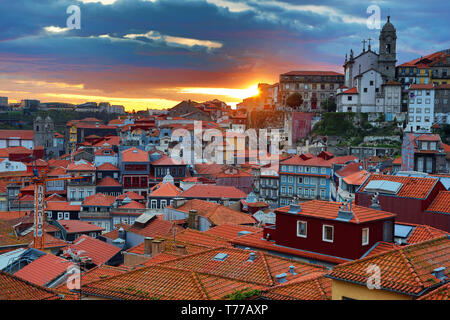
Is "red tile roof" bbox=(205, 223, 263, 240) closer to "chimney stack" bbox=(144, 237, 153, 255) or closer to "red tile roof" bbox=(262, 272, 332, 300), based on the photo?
"chimney stack" bbox=(144, 237, 153, 255)

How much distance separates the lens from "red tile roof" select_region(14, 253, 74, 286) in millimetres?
19578

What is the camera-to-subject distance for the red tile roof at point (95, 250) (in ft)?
86.8

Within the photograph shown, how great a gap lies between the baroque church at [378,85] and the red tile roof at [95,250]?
68.0 m

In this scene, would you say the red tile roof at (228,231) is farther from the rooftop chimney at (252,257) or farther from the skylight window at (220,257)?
the rooftop chimney at (252,257)

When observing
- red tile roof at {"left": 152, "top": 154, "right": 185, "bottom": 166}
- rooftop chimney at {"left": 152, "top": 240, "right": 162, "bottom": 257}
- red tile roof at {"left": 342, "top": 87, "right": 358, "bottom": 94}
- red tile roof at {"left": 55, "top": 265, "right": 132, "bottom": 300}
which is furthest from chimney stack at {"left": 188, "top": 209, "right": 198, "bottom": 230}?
red tile roof at {"left": 342, "top": 87, "right": 358, "bottom": 94}

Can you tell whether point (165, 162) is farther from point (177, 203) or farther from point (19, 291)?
point (19, 291)

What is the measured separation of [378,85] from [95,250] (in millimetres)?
71305

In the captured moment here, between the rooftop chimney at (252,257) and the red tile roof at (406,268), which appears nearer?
the red tile roof at (406,268)

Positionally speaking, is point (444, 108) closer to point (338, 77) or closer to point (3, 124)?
point (338, 77)

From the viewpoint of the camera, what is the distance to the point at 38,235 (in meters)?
33.7

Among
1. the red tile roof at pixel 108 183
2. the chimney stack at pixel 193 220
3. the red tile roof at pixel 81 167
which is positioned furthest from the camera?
the red tile roof at pixel 81 167

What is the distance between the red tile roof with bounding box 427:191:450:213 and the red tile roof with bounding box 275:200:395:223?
265 inches

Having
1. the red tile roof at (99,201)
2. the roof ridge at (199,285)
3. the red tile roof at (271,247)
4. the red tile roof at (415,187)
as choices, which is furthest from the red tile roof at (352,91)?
the roof ridge at (199,285)

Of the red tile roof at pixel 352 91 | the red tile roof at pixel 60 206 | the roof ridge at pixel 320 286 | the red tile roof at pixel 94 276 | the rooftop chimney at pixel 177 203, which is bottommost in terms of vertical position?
the red tile roof at pixel 60 206
